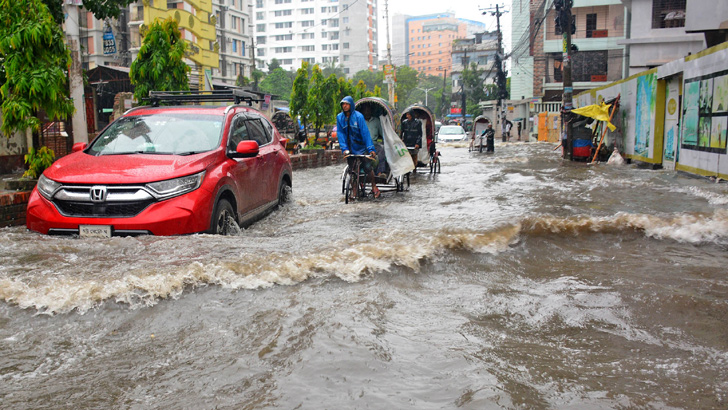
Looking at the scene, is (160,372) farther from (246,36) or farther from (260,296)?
(246,36)

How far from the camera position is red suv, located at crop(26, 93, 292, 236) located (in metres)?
5.40

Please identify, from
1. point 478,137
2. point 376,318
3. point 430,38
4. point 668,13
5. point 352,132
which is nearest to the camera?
point 376,318

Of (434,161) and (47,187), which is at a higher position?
(47,187)

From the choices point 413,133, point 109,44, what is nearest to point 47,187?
point 413,133

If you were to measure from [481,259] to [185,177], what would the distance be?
294 cm

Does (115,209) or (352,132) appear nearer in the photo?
(115,209)

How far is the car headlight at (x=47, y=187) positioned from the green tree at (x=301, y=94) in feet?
61.0

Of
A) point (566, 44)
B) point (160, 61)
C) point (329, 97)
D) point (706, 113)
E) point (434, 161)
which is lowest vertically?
point (434, 161)

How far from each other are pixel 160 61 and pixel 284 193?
582cm

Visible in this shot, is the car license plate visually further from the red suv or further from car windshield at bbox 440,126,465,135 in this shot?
car windshield at bbox 440,126,465,135

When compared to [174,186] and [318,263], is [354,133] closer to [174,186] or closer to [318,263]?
[174,186]

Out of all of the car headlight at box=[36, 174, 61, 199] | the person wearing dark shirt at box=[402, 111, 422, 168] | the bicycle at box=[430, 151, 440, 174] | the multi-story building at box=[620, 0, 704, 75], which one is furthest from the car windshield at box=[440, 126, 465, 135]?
the car headlight at box=[36, 174, 61, 199]

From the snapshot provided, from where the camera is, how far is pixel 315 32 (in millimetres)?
115250

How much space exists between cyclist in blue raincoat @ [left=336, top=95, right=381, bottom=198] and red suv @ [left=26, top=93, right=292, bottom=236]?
2463 millimetres
